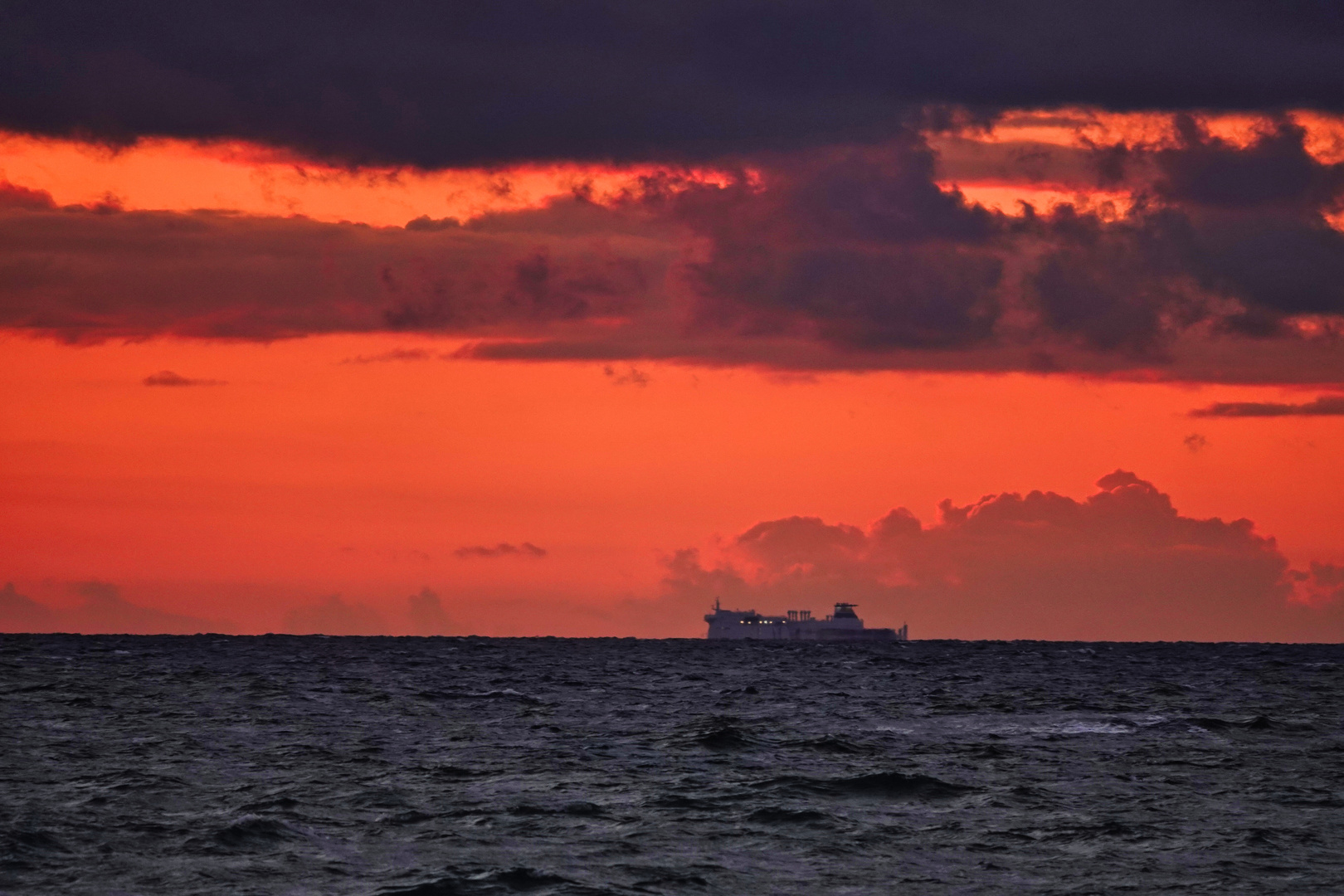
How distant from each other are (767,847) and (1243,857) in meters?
11.5

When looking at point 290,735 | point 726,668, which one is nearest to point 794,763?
point 290,735

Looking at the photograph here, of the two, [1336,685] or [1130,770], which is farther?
[1336,685]

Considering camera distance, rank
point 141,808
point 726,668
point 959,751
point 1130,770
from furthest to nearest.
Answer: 1. point 726,668
2. point 959,751
3. point 1130,770
4. point 141,808

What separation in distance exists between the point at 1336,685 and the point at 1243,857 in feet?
310

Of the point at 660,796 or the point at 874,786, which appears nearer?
the point at 660,796

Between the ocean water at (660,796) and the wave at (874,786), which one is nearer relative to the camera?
the ocean water at (660,796)

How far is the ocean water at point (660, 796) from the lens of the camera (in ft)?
115

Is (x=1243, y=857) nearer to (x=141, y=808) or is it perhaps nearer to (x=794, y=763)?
(x=794, y=763)

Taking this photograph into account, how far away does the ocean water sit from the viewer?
35.2m

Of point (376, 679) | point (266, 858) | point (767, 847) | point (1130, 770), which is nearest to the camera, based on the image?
point (266, 858)

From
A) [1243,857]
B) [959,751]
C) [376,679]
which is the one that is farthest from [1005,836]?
[376,679]

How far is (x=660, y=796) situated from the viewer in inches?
1845

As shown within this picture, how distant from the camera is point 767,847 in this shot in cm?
3872

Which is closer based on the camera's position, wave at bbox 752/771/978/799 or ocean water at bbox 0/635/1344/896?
ocean water at bbox 0/635/1344/896
